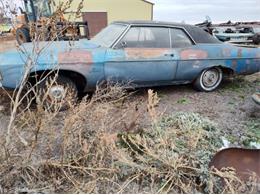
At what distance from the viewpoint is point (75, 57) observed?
439cm

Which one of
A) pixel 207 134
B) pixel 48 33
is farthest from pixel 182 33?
pixel 48 33

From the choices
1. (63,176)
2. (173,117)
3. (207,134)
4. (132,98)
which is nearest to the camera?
(63,176)

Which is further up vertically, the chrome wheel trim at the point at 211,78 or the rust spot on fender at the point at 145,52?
the rust spot on fender at the point at 145,52

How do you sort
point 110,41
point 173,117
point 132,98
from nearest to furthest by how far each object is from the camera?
1. point 173,117
2. point 110,41
3. point 132,98

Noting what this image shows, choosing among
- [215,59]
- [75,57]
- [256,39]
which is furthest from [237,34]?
[75,57]

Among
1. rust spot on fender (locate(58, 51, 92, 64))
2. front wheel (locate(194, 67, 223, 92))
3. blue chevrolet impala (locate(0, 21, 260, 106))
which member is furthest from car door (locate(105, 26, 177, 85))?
front wheel (locate(194, 67, 223, 92))

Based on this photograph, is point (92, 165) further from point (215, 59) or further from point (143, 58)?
point (215, 59)

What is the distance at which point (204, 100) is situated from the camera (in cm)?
529

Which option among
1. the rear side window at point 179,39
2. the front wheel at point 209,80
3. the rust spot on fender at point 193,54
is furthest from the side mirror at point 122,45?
the front wheel at point 209,80

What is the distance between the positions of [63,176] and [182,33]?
3.60m

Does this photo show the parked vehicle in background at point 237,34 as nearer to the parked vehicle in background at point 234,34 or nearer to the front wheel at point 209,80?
the parked vehicle in background at point 234,34

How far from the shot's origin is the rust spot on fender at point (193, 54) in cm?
514

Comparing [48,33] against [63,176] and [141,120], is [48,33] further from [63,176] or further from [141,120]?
[141,120]

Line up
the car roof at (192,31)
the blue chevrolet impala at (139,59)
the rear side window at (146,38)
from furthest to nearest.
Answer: the car roof at (192,31), the rear side window at (146,38), the blue chevrolet impala at (139,59)
